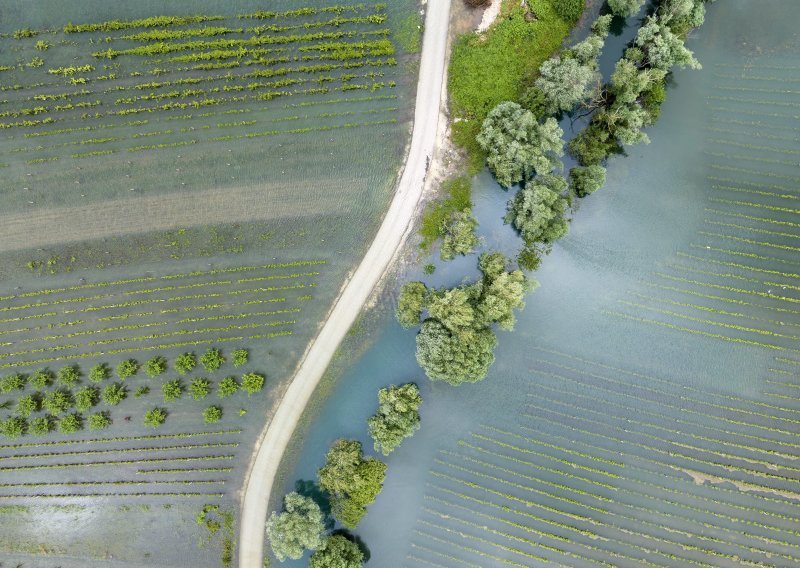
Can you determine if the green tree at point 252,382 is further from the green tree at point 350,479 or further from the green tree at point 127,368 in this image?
the green tree at point 127,368

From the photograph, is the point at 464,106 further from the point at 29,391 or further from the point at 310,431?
the point at 29,391

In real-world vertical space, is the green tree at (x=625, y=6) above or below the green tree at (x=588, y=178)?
above

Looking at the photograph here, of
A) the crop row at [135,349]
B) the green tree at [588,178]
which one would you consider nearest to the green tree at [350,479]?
the crop row at [135,349]

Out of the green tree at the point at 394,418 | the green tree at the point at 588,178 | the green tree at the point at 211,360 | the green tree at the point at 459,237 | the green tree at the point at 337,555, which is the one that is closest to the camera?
the green tree at the point at 337,555

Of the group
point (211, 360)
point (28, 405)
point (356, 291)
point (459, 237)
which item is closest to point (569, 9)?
point (459, 237)

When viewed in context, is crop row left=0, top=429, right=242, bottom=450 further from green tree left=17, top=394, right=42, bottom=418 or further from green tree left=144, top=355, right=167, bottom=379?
green tree left=144, top=355, right=167, bottom=379

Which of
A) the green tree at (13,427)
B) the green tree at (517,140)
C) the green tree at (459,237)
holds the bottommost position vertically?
the green tree at (13,427)

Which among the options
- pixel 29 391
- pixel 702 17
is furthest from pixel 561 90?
pixel 29 391
